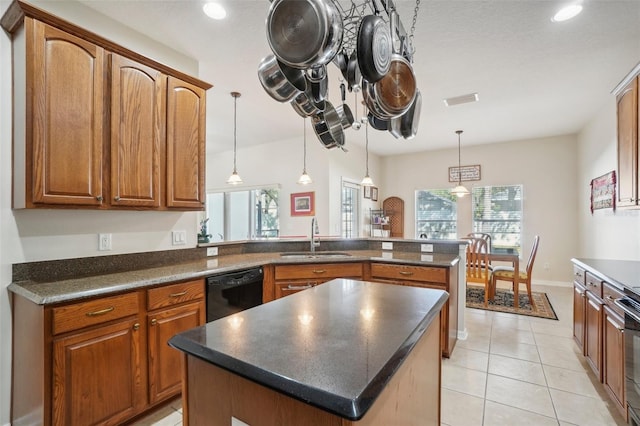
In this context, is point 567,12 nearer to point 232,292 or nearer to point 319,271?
point 319,271

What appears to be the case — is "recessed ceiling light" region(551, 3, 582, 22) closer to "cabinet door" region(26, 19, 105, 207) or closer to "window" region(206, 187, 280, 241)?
"cabinet door" region(26, 19, 105, 207)

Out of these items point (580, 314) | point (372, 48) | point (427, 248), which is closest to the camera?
point (372, 48)

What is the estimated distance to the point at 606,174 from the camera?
3932 mm

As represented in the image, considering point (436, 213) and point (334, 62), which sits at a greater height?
point (334, 62)

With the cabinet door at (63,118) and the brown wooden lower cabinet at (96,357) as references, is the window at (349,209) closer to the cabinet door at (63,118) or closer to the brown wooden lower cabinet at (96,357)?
the brown wooden lower cabinet at (96,357)

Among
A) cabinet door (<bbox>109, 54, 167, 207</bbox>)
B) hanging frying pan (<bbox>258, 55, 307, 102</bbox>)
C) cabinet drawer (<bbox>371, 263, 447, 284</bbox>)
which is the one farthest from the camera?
cabinet drawer (<bbox>371, 263, 447, 284</bbox>)

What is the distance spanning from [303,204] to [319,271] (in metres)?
2.82

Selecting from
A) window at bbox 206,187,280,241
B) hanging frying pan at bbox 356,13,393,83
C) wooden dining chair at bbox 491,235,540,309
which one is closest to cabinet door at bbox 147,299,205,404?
hanging frying pan at bbox 356,13,393,83

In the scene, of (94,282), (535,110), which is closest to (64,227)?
(94,282)

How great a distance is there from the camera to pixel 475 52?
2.75 meters

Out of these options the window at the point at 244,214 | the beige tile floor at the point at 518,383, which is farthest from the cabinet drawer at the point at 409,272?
the window at the point at 244,214

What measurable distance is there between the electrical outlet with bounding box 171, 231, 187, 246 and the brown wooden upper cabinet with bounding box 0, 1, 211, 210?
35 centimetres

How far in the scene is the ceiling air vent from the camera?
3.72 meters

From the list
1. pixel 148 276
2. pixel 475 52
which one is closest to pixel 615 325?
pixel 475 52
